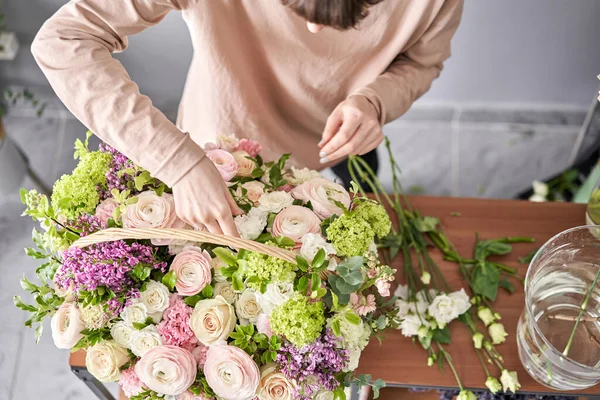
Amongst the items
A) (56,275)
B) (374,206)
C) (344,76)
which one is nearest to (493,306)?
(374,206)

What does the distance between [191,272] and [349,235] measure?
0.76 feet

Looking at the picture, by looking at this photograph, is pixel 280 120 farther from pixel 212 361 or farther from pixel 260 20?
pixel 212 361

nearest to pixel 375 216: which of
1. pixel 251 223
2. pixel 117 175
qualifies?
pixel 251 223

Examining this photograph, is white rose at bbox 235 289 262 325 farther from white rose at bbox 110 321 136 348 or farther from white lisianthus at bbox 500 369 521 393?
white lisianthus at bbox 500 369 521 393

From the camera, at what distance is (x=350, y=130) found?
3.38 ft

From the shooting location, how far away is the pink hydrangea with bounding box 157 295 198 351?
84 cm

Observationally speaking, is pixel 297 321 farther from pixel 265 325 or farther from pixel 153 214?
pixel 153 214

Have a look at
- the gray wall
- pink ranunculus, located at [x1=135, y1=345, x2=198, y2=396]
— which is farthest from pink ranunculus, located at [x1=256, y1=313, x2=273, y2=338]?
the gray wall

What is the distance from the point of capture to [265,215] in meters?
0.90

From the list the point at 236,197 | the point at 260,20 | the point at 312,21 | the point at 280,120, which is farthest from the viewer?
the point at 280,120

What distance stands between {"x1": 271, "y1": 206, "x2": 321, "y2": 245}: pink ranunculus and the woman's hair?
0.28 meters

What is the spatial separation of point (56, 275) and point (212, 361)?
0.26m

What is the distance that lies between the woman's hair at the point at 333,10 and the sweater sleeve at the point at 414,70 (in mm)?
372

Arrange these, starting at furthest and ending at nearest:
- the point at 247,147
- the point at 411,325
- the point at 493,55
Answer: the point at 493,55
the point at 411,325
the point at 247,147
